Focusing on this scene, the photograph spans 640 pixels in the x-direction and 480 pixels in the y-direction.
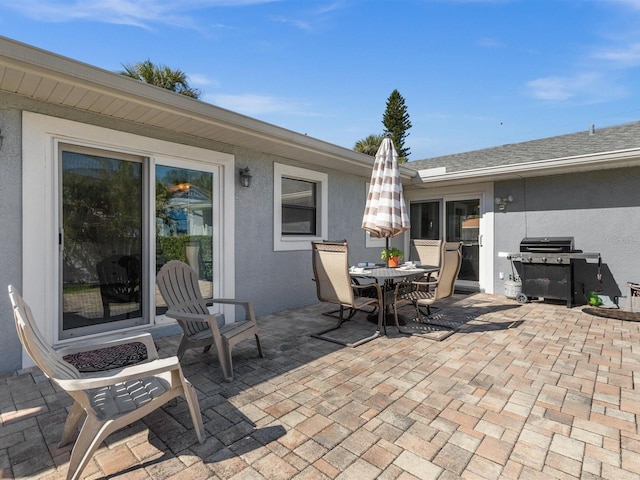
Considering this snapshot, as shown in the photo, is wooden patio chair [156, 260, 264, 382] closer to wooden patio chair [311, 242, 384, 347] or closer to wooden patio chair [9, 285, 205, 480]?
wooden patio chair [9, 285, 205, 480]

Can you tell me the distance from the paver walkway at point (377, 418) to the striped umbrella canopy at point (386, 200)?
5.50ft

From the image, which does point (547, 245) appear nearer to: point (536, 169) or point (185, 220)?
point (536, 169)

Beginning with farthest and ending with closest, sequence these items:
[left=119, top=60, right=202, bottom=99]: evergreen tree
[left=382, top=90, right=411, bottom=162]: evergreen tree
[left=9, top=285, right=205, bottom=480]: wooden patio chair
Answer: [left=382, top=90, right=411, bottom=162]: evergreen tree < [left=119, top=60, right=202, bottom=99]: evergreen tree < [left=9, top=285, right=205, bottom=480]: wooden patio chair

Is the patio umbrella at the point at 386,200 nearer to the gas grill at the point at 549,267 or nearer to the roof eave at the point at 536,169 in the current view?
the roof eave at the point at 536,169

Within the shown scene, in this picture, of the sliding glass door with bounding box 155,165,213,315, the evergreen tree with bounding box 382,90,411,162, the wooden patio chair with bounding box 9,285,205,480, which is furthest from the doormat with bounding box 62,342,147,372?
the evergreen tree with bounding box 382,90,411,162

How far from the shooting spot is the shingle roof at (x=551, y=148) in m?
6.12

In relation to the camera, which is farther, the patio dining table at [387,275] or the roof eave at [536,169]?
the roof eave at [536,169]

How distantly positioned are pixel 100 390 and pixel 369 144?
76.0ft

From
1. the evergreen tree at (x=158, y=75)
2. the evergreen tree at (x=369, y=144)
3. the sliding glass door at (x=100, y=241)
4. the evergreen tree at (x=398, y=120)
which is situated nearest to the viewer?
the sliding glass door at (x=100, y=241)

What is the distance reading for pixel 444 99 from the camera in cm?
1062

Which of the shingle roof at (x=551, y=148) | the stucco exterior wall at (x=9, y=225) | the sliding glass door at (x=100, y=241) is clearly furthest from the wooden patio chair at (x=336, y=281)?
the shingle roof at (x=551, y=148)

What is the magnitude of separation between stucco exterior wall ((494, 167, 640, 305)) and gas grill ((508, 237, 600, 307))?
15.0 inches

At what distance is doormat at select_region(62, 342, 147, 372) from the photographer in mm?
3115

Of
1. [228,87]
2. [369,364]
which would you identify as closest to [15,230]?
[369,364]
